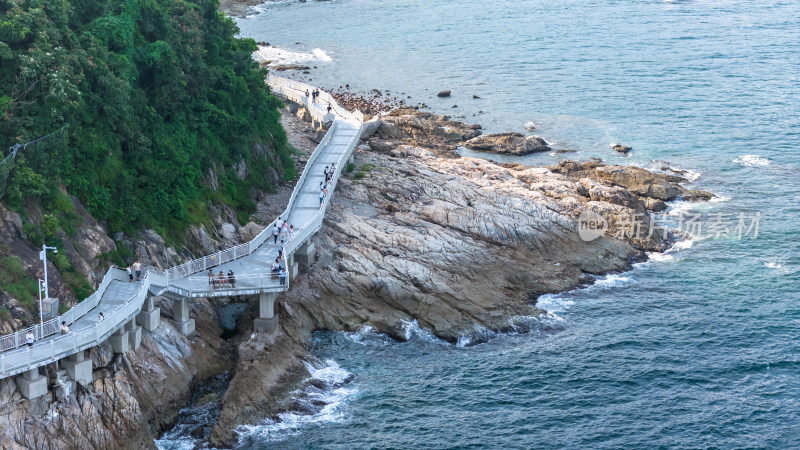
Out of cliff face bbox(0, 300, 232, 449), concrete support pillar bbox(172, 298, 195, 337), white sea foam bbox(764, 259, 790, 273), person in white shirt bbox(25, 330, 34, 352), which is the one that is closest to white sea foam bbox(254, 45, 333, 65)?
white sea foam bbox(764, 259, 790, 273)

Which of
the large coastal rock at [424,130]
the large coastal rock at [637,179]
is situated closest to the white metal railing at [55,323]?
the large coastal rock at [424,130]

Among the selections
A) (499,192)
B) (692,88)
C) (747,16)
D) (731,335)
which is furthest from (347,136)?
(747,16)

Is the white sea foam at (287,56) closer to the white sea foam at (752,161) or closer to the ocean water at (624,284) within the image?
the ocean water at (624,284)

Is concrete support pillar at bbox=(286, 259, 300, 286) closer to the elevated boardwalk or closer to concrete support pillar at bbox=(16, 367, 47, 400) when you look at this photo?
the elevated boardwalk

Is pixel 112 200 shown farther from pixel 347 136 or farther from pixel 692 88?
pixel 692 88

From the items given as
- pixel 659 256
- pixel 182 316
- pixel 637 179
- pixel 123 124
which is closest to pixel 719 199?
pixel 637 179
